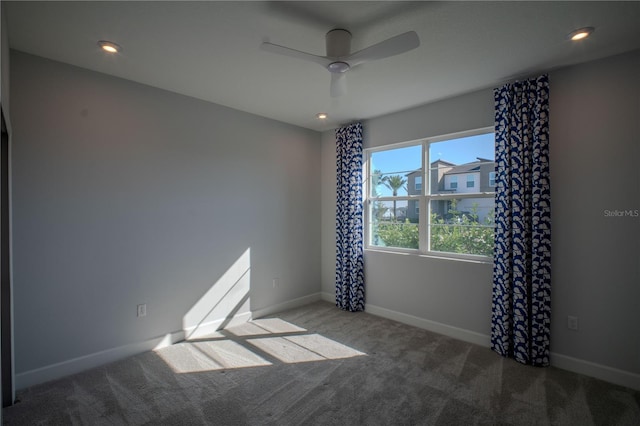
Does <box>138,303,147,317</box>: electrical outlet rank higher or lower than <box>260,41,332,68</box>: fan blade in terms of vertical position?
lower

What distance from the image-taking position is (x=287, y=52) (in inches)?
76.4

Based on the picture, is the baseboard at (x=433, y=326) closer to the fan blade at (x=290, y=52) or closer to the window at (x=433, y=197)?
the window at (x=433, y=197)

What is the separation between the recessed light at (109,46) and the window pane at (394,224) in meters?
3.21

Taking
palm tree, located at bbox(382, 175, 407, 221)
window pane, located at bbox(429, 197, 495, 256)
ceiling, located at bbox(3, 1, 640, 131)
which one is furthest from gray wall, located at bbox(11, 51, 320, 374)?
window pane, located at bbox(429, 197, 495, 256)

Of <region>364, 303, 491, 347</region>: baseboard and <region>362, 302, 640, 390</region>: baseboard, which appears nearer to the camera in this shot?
<region>362, 302, 640, 390</region>: baseboard

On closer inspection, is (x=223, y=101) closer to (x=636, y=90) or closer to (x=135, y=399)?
(x=135, y=399)

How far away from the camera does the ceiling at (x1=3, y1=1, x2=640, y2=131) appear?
1.92 metres

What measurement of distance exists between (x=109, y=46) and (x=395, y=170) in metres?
3.16

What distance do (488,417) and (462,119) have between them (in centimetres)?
273

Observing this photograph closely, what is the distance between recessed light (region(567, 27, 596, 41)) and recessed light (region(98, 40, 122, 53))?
324 cm

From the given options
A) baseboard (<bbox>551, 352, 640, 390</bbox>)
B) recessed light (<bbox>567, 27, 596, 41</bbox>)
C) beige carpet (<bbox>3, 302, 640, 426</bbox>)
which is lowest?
beige carpet (<bbox>3, 302, 640, 426</bbox>)

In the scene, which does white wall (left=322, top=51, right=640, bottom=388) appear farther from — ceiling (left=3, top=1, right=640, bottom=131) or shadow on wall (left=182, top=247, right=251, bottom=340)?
shadow on wall (left=182, top=247, right=251, bottom=340)

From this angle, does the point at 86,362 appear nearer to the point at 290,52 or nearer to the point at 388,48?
the point at 290,52

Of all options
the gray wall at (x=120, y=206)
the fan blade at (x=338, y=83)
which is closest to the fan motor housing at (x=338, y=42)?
the fan blade at (x=338, y=83)
